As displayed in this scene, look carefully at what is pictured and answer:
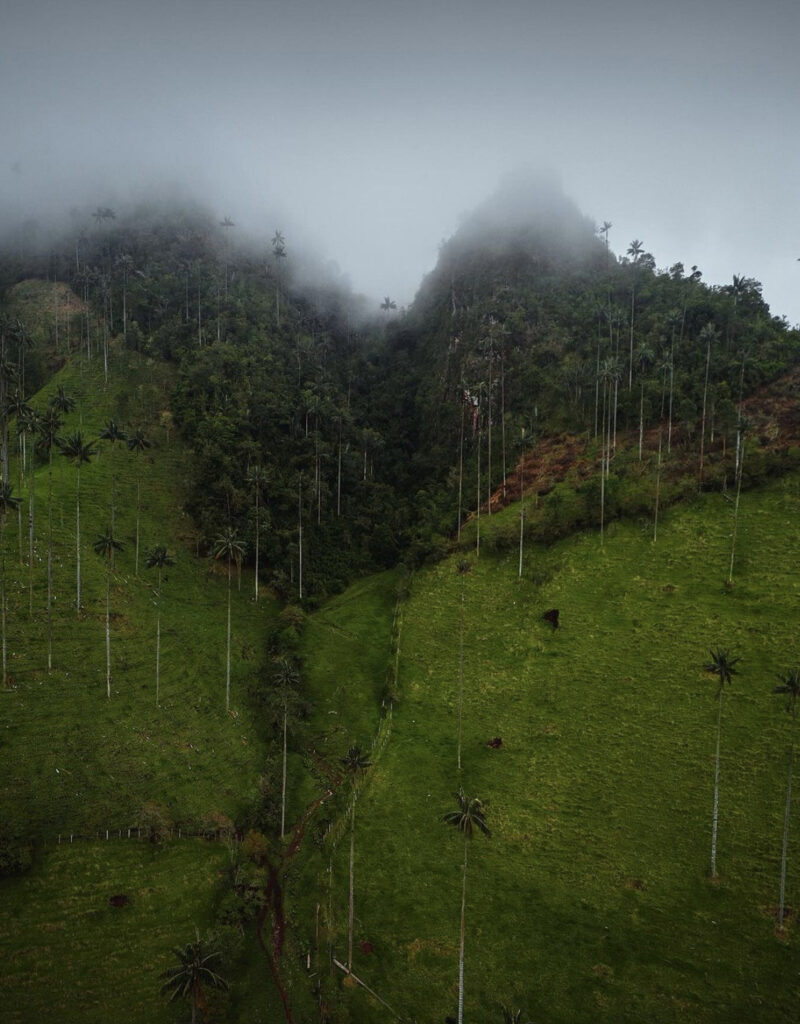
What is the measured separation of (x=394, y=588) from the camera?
312ft

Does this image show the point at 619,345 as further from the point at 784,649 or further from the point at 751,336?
the point at 784,649

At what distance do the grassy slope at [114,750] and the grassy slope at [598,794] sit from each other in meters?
12.5

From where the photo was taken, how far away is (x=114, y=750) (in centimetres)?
5900

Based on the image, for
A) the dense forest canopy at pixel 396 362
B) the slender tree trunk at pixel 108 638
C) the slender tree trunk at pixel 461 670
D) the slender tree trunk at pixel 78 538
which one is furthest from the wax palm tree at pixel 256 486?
the slender tree trunk at pixel 461 670

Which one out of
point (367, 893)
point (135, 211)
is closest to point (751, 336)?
point (367, 893)

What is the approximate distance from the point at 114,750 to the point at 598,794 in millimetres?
45006

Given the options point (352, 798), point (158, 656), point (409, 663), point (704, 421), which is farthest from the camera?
point (704, 421)

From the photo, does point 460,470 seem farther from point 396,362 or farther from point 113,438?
point 396,362

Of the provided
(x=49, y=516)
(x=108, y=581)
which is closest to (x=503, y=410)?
(x=108, y=581)

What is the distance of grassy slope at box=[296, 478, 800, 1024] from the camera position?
40281mm

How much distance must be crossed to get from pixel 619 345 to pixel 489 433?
32261 millimetres

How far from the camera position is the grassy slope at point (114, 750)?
4228 centimetres

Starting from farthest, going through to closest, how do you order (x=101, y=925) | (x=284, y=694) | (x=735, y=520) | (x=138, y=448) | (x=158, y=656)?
(x=138, y=448), (x=735, y=520), (x=158, y=656), (x=284, y=694), (x=101, y=925)

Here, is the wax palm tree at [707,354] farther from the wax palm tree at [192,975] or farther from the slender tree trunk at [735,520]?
the wax palm tree at [192,975]
